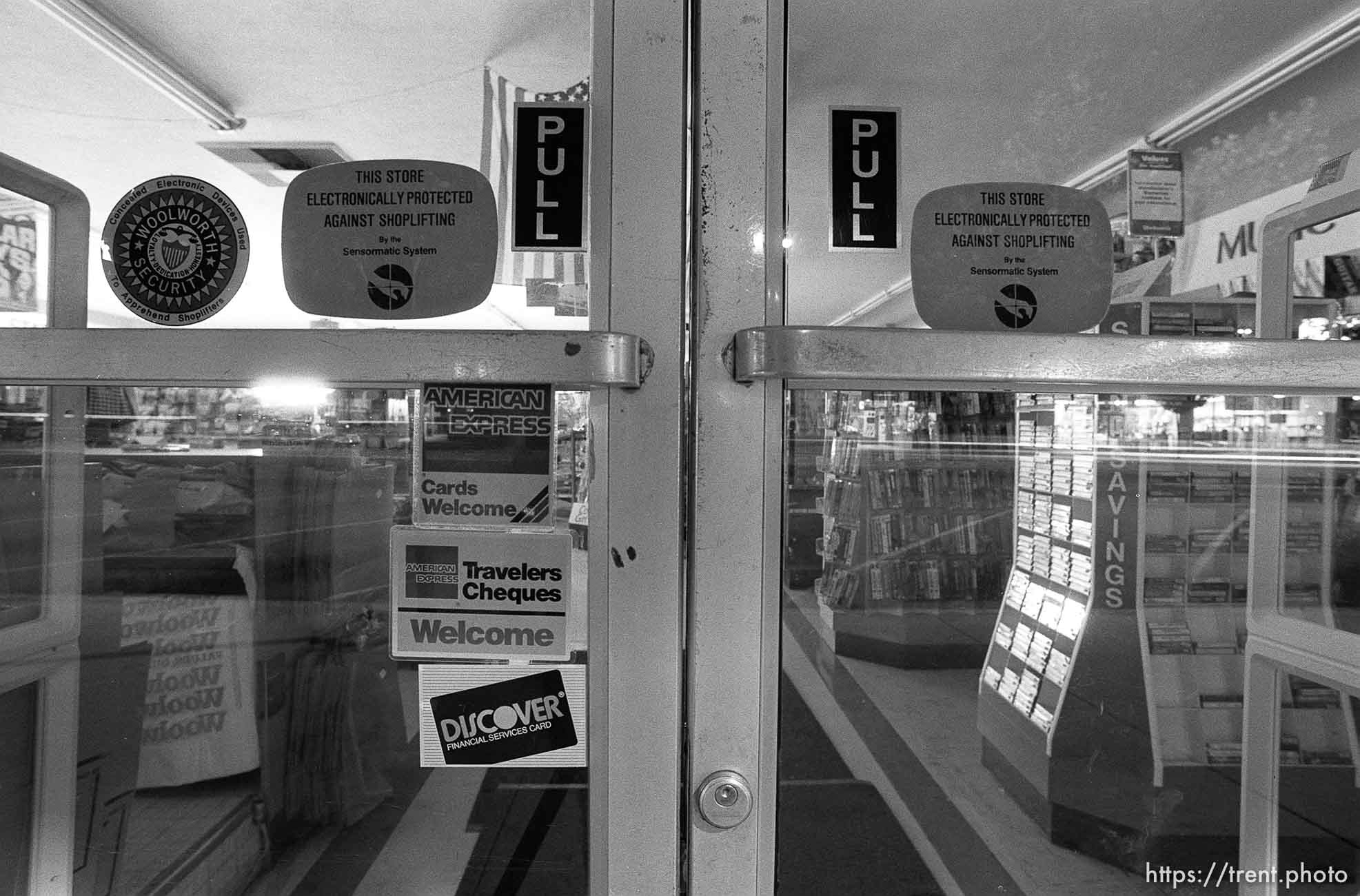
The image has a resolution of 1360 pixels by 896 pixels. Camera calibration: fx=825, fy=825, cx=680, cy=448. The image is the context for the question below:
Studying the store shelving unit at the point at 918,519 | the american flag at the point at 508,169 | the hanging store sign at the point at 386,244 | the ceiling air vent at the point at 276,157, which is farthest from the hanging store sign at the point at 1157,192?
the ceiling air vent at the point at 276,157

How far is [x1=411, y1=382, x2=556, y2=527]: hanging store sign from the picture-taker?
0.95 metres

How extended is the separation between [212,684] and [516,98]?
112 centimetres

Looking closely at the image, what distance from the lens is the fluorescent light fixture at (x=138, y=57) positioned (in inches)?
41.3

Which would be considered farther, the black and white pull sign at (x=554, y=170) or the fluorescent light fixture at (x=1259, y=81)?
the fluorescent light fixture at (x=1259, y=81)

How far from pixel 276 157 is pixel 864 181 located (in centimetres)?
72

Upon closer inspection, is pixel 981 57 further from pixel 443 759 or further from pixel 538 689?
pixel 443 759

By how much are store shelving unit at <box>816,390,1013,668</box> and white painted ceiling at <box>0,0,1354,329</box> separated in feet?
0.92

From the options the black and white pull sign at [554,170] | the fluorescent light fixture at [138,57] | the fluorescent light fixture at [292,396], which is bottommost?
the fluorescent light fixture at [292,396]

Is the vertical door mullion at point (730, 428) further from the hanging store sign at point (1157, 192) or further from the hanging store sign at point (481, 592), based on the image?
the hanging store sign at point (1157, 192)

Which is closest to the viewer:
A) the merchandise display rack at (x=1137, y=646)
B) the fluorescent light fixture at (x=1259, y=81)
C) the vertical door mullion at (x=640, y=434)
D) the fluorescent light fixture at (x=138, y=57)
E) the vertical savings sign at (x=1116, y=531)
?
the vertical door mullion at (x=640, y=434)

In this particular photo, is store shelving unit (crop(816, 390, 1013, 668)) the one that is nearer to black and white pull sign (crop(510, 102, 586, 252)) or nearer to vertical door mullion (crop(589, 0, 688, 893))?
vertical door mullion (crop(589, 0, 688, 893))

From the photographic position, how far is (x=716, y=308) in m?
0.95

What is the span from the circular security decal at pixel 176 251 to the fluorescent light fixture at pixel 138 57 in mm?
122

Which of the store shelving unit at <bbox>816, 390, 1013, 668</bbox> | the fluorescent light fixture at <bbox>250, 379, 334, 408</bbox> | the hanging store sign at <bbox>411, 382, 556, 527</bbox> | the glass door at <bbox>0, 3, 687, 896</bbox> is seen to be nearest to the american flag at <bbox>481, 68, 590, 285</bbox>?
the glass door at <bbox>0, 3, 687, 896</bbox>
